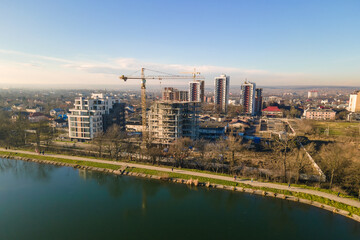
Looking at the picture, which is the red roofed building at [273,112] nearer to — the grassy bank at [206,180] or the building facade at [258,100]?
the building facade at [258,100]

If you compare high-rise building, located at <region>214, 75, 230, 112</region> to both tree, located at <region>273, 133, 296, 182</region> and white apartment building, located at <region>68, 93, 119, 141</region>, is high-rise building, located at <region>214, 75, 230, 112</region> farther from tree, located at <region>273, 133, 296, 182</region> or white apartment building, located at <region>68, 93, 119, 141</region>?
white apartment building, located at <region>68, 93, 119, 141</region>

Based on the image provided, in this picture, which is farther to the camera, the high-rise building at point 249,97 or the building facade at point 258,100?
the building facade at point 258,100

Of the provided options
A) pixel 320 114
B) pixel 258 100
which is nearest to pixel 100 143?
pixel 320 114

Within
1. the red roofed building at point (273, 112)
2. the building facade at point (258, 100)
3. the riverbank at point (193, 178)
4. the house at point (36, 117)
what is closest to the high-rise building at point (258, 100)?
the building facade at point (258, 100)

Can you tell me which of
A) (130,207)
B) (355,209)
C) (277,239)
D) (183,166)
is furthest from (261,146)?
(130,207)

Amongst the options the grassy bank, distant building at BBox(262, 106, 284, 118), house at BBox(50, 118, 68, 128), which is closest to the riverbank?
the grassy bank

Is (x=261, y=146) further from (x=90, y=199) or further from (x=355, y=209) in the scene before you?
(x=90, y=199)

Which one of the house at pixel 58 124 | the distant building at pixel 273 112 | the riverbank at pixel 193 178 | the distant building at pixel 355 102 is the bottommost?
the riverbank at pixel 193 178

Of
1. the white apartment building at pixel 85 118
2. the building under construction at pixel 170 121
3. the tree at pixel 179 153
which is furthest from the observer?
the white apartment building at pixel 85 118
